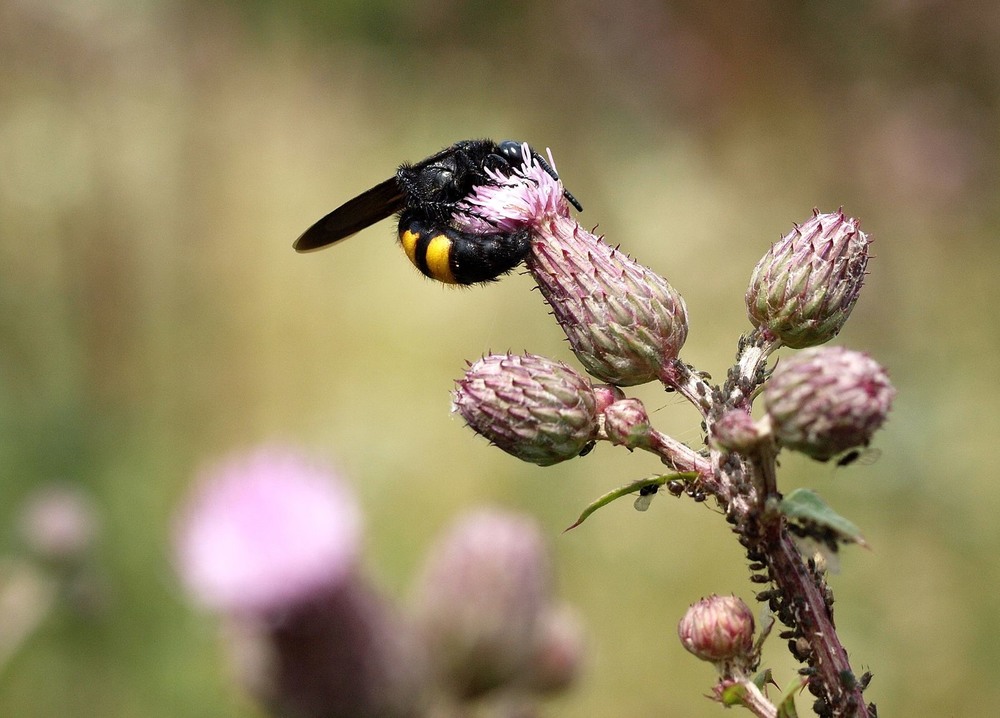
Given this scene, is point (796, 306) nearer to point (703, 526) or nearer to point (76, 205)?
A: point (703, 526)

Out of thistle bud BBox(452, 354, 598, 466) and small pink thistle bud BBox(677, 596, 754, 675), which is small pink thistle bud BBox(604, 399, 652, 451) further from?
small pink thistle bud BBox(677, 596, 754, 675)

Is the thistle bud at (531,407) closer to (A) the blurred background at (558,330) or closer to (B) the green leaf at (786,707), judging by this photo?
(B) the green leaf at (786,707)

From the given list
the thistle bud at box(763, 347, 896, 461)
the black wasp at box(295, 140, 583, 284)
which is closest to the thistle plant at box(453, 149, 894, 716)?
the thistle bud at box(763, 347, 896, 461)

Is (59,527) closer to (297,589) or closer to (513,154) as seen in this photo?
(297,589)

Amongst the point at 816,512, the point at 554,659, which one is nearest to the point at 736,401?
the point at 816,512

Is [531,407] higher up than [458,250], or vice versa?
[458,250]

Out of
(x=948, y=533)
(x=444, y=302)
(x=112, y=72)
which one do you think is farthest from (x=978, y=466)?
(x=112, y=72)

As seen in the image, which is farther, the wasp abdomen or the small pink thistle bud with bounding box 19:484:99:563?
the small pink thistle bud with bounding box 19:484:99:563
